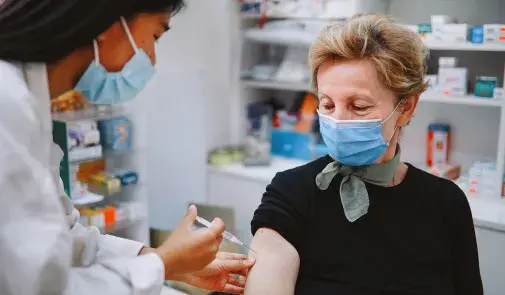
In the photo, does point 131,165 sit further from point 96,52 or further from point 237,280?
point 96,52

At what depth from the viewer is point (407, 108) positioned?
170 centimetres

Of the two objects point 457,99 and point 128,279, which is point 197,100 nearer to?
point 457,99

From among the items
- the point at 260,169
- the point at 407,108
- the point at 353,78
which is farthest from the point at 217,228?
the point at 260,169

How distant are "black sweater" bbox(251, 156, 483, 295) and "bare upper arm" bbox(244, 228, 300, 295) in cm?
3

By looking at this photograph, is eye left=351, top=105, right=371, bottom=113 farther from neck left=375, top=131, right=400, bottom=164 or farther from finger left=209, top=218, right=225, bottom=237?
finger left=209, top=218, right=225, bottom=237

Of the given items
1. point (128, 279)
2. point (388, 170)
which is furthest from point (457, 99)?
point (128, 279)

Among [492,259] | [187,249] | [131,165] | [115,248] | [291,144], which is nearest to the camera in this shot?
[187,249]

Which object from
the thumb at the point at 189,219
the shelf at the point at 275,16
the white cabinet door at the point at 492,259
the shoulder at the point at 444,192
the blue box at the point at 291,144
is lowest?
the white cabinet door at the point at 492,259

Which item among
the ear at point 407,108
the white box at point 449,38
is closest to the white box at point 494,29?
the white box at point 449,38

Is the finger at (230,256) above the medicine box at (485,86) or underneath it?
underneath

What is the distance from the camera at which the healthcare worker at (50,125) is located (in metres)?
0.89

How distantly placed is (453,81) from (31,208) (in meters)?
2.61

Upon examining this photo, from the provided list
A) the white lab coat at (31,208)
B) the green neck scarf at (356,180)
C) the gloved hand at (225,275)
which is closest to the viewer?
the white lab coat at (31,208)

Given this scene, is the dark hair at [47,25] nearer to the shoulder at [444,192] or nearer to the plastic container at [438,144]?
the shoulder at [444,192]
